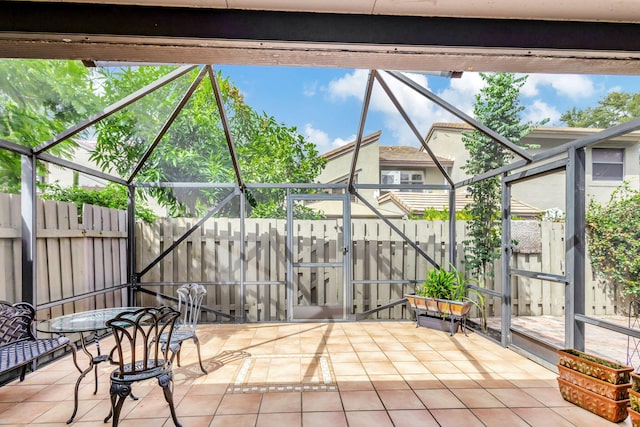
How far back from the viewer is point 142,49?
1.40m

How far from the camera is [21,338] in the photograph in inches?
114

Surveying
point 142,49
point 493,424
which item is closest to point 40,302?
point 142,49

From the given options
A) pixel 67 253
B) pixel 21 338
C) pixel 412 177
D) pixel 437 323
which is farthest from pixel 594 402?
pixel 412 177

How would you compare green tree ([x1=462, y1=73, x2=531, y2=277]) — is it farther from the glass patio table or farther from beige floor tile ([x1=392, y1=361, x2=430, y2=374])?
the glass patio table

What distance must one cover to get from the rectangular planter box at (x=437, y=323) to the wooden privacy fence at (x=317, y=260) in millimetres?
547

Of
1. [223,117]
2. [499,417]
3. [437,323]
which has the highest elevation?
[223,117]

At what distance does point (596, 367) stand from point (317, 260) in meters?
3.45

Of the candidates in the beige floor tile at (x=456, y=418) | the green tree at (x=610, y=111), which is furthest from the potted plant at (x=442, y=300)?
the green tree at (x=610, y=111)

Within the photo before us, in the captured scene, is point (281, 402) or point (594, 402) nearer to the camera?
point (594, 402)

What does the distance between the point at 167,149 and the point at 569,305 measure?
5.98 m

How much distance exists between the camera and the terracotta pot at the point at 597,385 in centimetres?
238

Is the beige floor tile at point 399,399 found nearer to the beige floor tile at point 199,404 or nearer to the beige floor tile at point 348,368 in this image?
the beige floor tile at point 348,368

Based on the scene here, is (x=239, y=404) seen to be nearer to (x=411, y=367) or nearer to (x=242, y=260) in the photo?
(x=411, y=367)

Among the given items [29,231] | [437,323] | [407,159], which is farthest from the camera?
[407,159]
